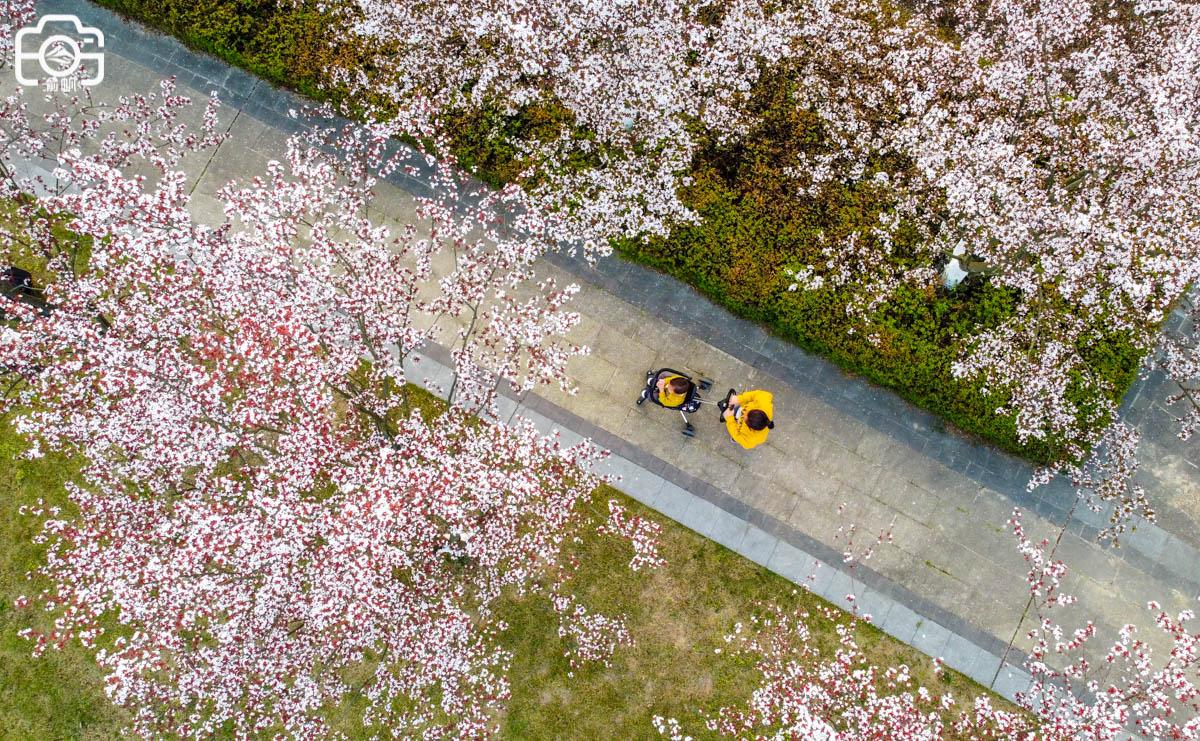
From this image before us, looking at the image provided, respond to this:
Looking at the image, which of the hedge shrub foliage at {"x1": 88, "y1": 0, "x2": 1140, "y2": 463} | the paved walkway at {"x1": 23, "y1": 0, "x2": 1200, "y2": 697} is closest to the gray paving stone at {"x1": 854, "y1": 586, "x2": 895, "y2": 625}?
the paved walkway at {"x1": 23, "y1": 0, "x2": 1200, "y2": 697}

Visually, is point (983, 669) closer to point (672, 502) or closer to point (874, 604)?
point (874, 604)

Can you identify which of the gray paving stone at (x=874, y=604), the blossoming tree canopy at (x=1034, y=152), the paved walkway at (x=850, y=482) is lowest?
the gray paving stone at (x=874, y=604)

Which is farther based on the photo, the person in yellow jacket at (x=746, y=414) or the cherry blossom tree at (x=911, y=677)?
the cherry blossom tree at (x=911, y=677)

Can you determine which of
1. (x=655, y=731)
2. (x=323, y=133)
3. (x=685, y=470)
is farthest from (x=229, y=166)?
(x=655, y=731)

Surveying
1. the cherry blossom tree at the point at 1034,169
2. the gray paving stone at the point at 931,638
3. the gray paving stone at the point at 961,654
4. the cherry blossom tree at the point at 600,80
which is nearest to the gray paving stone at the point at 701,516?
the gray paving stone at the point at 931,638

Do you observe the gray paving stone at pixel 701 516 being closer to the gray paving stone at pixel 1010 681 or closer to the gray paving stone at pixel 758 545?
the gray paving stone at pixel 758 545

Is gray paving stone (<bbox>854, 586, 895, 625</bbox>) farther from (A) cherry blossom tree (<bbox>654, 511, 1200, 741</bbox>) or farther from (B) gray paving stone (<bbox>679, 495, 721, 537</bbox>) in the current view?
(B) gray paving stone (<bbox>679, 495, 721, 537</bbox>)

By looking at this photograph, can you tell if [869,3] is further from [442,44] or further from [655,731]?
[655,731]
